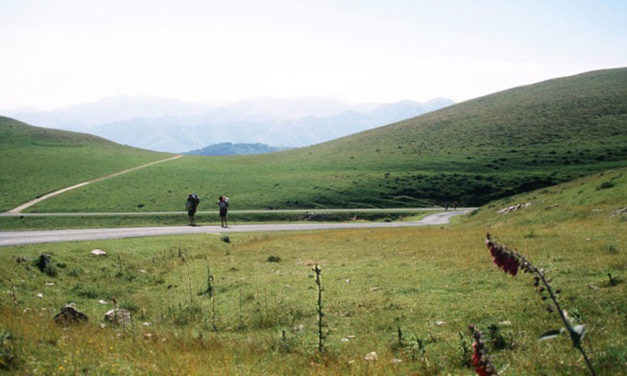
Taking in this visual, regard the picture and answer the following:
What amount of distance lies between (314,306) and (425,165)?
86.9 metres

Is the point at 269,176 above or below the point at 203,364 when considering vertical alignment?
above

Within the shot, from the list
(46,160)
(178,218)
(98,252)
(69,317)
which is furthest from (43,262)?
(46,160)

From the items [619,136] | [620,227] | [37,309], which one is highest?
[619,136]

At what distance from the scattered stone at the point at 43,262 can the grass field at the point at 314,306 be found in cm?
30

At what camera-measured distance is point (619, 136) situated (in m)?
99.7

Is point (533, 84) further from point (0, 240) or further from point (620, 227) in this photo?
point (0, 240)

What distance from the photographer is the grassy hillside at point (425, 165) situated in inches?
3002

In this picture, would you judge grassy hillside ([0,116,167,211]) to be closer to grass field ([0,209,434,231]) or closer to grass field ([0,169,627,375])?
grass field ([0,209,434,231])

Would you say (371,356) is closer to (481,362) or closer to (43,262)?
(481,362)

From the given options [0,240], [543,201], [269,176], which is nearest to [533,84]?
[269,176]

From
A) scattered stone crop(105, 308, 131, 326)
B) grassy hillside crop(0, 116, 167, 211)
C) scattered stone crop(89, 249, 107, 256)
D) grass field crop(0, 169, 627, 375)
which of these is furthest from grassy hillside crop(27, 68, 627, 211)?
scattered stone crop(105, 308, 131, 326)

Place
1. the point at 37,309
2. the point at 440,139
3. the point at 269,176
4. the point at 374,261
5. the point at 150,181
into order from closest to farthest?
the point at 37,309
the point at 374,261
the point at 150,181
the point at 269,176
the point at 440,139

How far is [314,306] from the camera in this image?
43.5ft

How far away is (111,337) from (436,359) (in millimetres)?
7147
